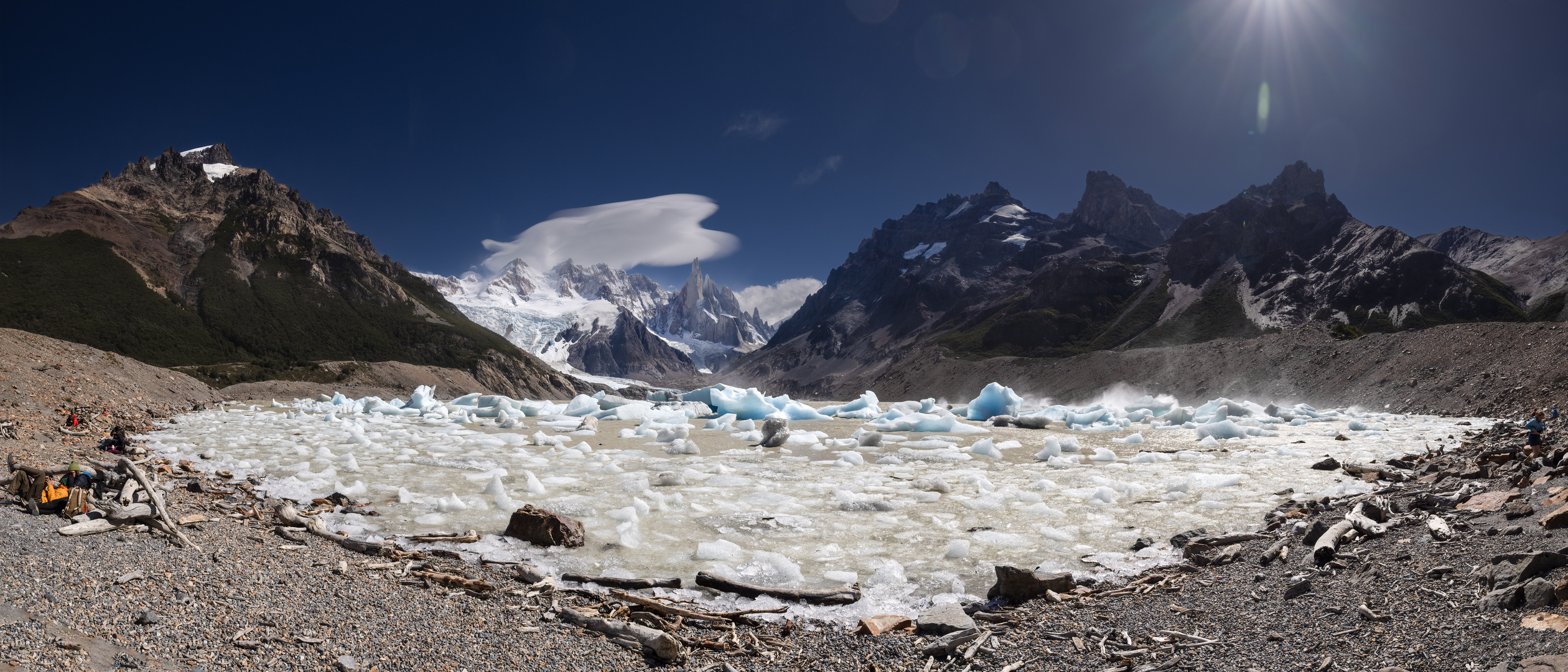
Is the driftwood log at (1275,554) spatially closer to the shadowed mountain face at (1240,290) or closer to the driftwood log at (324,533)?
the driftwood log at (324,533)

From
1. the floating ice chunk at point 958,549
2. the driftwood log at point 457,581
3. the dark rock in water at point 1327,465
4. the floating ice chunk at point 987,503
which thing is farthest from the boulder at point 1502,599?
the dark rock in water at point 1327,465

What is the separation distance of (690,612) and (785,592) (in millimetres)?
1027

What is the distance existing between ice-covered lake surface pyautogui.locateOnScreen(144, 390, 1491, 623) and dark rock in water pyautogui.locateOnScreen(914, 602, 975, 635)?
593 millimetres

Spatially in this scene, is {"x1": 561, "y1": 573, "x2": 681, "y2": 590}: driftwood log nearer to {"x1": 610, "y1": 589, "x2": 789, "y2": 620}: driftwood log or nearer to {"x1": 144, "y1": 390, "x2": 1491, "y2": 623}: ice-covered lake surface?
{"x1": 144, "y1": 390, "x2": 1491, "y2": 623}: ice-covered lake surface

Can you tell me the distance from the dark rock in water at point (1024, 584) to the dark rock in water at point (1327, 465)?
467 inches

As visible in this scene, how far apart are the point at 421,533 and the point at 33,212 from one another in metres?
194

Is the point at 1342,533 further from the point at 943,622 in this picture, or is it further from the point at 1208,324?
the point at 1208,324

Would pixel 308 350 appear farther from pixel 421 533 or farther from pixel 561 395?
pixel 421 533

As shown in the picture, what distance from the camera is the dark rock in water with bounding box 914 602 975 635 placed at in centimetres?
482

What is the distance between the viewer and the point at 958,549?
735 cm

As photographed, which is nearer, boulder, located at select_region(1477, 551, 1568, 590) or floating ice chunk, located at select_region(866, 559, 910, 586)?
boulder, located at select_region(1477, 551, 1568, 590)

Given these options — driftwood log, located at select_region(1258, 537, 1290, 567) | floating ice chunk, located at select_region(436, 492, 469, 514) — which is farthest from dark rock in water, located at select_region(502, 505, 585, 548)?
driftwood log, located at select_region(1258, 537, 1290, 567)

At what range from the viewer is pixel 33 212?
125188mm

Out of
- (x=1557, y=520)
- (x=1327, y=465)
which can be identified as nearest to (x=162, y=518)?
(x=1557, y=520)
